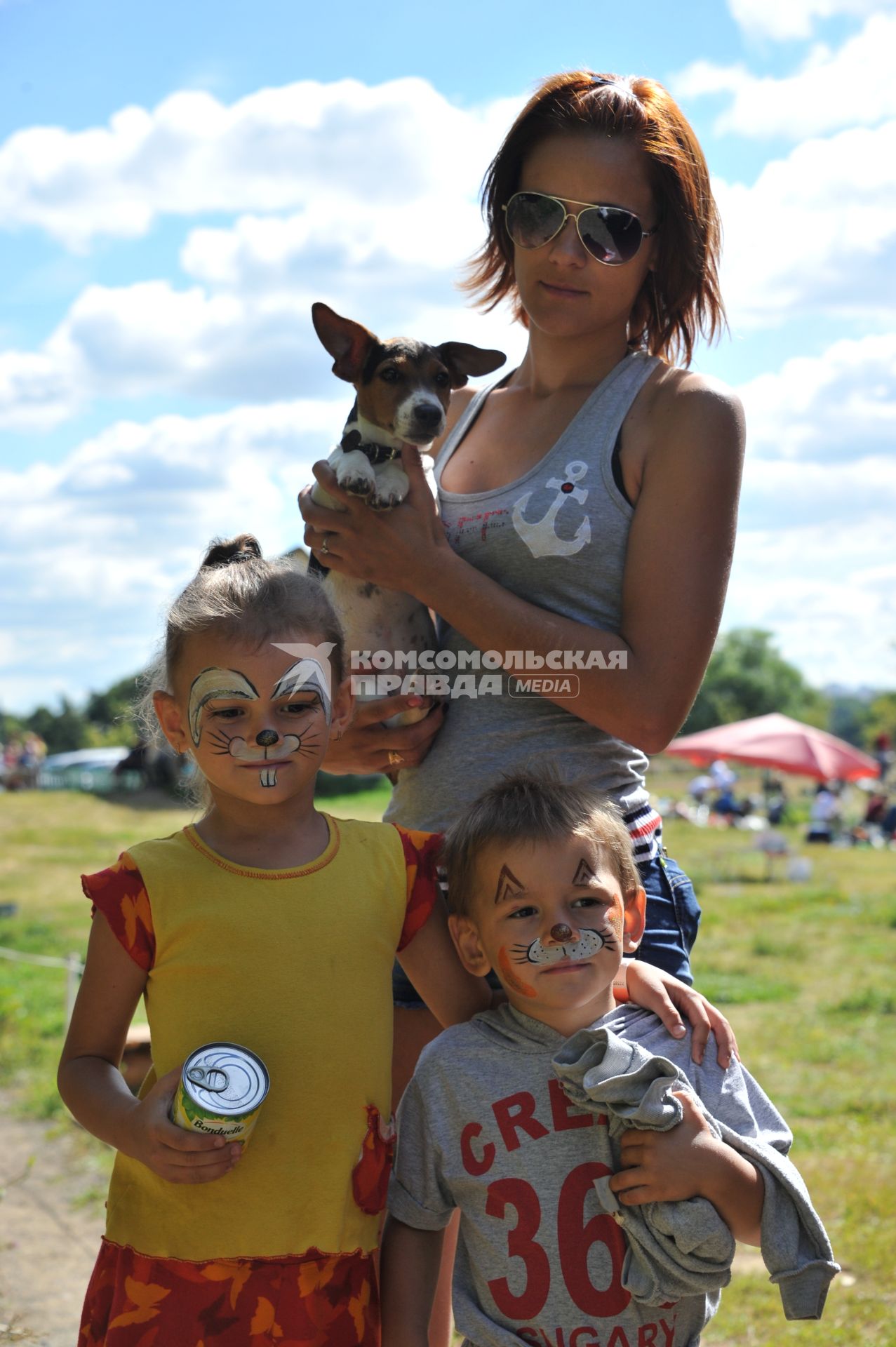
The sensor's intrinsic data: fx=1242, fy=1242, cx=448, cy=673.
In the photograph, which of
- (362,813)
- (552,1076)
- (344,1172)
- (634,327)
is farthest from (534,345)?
(362,813)

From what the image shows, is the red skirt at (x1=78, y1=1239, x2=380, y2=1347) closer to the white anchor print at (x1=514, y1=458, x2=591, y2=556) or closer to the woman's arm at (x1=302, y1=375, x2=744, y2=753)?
the woman's arm at (x1=302, y1=375, x2=744, y2=753)

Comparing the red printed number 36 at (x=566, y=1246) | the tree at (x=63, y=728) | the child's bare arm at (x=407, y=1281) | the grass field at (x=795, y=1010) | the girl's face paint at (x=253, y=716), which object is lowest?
the tree at (x=63, y=728)

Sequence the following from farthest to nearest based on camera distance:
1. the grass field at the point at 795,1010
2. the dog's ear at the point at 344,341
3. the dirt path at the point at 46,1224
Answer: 1. the grass field at the point at 795,1010
2. the dirt path at the point at 46,1224
3. the dog's ear at the point at 344,341

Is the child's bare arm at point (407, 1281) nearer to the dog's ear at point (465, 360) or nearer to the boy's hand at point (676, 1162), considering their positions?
the boy's hand at point (676, 1162)

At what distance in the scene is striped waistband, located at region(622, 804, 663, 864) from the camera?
7.57 ft

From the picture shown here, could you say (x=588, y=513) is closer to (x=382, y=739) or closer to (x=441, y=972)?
(x=382, y=739)

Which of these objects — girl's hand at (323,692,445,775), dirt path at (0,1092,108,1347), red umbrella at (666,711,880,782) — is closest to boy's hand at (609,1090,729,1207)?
girl's hand at (323,692,445,775)

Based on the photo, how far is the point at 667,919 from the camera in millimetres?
2326

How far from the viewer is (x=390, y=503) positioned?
8.82ft

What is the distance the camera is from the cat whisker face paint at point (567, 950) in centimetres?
204

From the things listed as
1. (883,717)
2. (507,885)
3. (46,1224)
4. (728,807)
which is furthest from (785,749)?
(883,717)

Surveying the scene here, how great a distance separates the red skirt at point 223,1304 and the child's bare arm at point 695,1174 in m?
0.49

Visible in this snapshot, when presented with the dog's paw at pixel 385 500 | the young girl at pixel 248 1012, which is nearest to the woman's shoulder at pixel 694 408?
the dog's paw at pixel 385 500

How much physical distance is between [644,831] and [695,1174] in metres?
0.64
